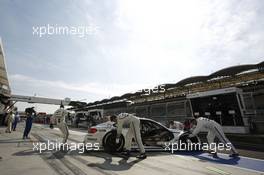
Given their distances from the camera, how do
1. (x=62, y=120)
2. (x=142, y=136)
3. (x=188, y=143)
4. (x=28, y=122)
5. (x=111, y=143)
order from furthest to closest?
1. (x=28, y=122)
2. (x=62, y=120)
3. (x=188, y=143)
4. (x=142, y=136)
5. (x=111, y=143)

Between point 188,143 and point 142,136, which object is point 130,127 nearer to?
point 142,136

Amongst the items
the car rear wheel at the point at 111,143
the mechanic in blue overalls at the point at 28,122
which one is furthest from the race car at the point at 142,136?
the mechanic in blue overalls at the point at 28,122

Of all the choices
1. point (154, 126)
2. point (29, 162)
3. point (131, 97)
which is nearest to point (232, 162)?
point (154, 126)

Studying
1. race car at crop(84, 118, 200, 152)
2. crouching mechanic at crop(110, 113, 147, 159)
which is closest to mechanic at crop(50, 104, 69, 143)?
race car at crop(84, 118, 200, 152)

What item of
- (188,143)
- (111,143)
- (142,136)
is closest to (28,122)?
(111,143)

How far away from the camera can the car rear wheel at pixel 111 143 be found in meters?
8.71

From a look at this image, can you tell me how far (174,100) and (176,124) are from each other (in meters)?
5.14

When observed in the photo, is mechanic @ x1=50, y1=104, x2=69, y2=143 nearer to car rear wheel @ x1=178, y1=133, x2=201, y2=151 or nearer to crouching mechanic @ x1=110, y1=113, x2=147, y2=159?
crouching mechanic @ x1=110, y1=113, x2=147, y2=159

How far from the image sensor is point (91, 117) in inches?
1198

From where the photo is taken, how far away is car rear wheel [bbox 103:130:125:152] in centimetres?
871

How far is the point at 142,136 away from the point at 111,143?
121 centimetres

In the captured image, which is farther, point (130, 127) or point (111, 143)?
point (111, 143)

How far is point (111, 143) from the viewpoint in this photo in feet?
28.7

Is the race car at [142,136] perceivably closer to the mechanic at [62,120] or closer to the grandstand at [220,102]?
the mechanic at [62,120]
